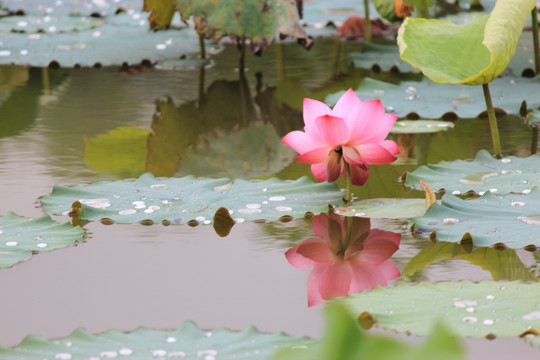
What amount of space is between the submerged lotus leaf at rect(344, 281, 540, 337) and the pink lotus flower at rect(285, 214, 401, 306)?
0.09m

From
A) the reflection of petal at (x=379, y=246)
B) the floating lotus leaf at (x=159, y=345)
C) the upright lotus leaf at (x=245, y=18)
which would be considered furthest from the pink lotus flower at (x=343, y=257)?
the upright lotus leaf at (x=245, y=18)

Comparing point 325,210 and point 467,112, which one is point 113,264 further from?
point 467,112

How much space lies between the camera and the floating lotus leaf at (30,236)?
4.75 feet

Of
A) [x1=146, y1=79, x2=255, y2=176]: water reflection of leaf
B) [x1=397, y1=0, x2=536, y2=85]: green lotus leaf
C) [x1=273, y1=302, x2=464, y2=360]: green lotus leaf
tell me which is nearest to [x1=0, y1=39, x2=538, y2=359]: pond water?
[x1=146, y1=79, x2=255, y2=176]: water reflection of leaf

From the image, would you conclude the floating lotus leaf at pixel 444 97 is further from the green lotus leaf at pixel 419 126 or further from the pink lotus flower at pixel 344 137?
the pink lotus flower at pixel 344 137

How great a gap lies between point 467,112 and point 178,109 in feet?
3.25

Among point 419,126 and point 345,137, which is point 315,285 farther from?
point 419,126

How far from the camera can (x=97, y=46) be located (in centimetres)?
393

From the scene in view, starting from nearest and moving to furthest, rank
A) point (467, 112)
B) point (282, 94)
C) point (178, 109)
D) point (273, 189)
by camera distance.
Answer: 1. point (273, 189)
2. point (467, 112)
3. point (178, 109)
4. point (282, 94)

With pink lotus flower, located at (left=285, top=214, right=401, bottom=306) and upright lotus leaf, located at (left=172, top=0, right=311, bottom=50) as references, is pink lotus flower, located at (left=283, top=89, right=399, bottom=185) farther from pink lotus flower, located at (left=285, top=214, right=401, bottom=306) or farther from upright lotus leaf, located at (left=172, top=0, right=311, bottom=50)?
upright lotus leaf, located at (left=172, top=0, right=311, bottom=50)

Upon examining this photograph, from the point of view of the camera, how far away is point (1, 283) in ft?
4.45

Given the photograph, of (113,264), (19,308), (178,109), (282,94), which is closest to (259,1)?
(282,94)

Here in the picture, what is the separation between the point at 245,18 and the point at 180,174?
133 centimetres

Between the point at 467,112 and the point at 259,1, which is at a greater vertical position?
the point at 259,1
